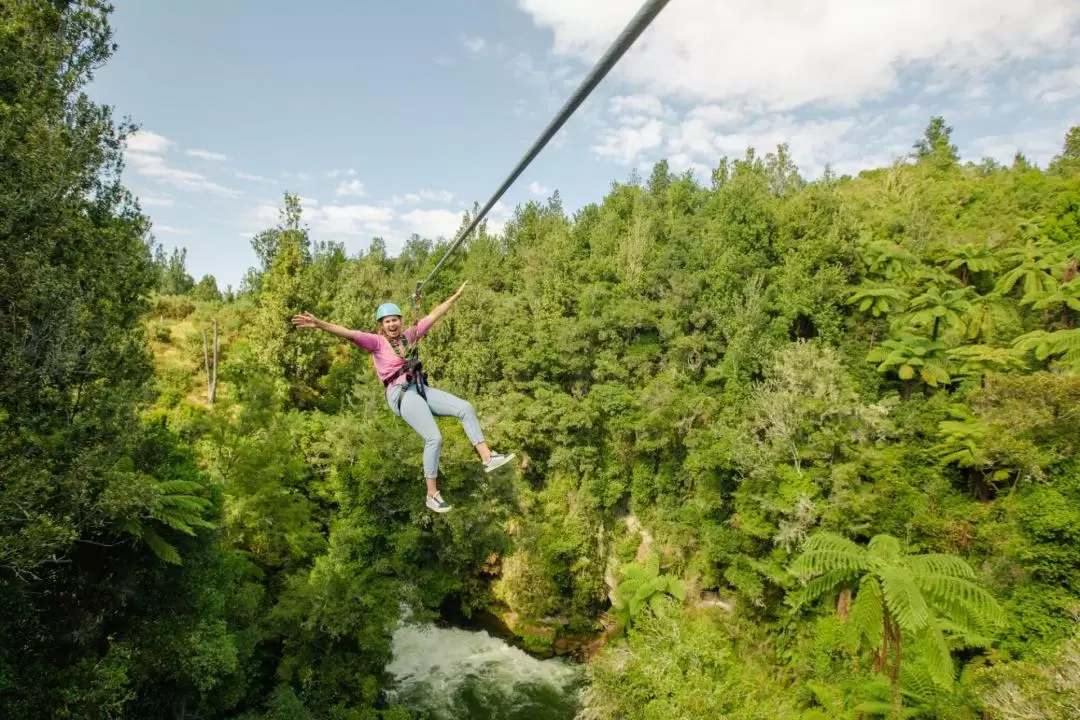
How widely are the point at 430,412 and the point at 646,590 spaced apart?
639 inches

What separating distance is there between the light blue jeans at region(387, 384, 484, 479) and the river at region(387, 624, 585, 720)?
52.0ft

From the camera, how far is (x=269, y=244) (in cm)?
2928

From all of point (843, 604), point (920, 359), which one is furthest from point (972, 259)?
point (843, 604)

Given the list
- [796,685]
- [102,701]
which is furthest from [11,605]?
[796,685]

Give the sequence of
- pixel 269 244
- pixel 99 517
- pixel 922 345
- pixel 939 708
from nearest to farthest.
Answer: pixel 99 517 → pixel 939 708 → pixel 922 345 → pixel 269 244

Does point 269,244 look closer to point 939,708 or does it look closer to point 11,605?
point 11,605

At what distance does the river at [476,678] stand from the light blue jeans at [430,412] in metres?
15.9

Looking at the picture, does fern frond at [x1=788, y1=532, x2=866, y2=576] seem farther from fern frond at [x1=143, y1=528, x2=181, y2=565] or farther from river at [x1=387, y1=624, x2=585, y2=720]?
river at [x1=387, y1=624, x2=585, y2=720]

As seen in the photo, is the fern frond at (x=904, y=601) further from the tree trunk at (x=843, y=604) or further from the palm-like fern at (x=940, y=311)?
the palm-like fern at (x=940, y=311)

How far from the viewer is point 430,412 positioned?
5352mm

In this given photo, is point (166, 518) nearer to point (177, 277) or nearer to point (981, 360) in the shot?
point (981, 360)

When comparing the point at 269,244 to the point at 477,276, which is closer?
the point at 269,244

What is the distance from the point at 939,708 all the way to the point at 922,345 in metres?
11.9

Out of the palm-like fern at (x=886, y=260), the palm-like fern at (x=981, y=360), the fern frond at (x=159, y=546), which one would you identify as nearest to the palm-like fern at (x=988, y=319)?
the palm-like fern at (x=981, y=360)
